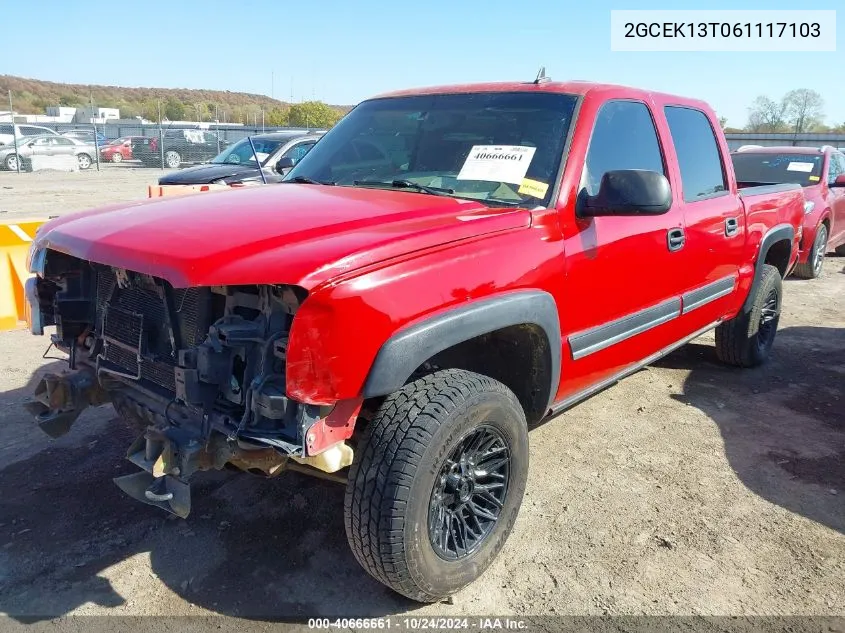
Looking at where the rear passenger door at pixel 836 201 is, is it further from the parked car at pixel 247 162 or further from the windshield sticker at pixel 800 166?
the parked car at pixel 247 162

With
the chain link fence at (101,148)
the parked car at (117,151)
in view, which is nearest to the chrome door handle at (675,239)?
the chain link fence at (101,148)

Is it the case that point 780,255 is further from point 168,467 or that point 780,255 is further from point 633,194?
point 168,467

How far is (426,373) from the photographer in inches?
109

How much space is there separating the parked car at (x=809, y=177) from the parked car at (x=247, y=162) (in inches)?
244

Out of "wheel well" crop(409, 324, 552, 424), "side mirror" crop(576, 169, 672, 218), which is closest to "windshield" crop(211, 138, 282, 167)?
"wheel well" crop(409, 324, 552, 424)

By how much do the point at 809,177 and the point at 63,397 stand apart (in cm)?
920

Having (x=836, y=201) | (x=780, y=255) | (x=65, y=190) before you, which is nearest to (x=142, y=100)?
(x=65, y=190)

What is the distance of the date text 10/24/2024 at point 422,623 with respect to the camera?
2.53 meters

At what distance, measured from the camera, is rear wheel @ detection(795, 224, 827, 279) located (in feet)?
30.1

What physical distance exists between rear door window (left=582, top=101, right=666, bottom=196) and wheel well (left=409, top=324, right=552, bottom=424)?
77 cm

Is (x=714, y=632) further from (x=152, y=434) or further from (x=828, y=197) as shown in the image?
(x=828, y=197)

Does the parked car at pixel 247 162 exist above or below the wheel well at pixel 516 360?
above

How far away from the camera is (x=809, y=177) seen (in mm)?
8961

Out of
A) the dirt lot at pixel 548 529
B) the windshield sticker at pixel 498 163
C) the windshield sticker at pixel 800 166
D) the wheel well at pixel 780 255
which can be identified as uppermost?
the windshield sticker at pixel 800 166
